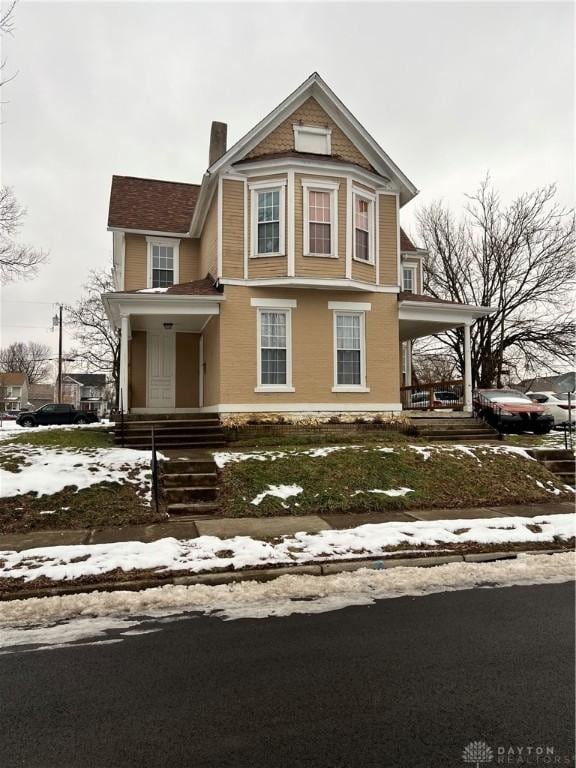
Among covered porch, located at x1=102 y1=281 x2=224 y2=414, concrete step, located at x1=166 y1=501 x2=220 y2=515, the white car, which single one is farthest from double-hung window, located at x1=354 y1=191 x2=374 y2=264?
the white car

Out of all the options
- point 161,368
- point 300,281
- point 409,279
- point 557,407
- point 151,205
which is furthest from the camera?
point 557,407

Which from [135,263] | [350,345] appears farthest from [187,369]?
[350,345]

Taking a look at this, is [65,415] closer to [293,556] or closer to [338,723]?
[293,556]

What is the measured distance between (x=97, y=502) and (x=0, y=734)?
5.66 meters

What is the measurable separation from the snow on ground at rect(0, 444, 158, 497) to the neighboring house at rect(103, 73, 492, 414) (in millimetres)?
3228

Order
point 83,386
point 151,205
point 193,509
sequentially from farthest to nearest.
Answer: point 83,386 → point 151,205 → point 193,509

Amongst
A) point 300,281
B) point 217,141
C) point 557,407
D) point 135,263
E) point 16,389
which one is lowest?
point 557,407

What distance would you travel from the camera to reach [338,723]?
2926 millimetres

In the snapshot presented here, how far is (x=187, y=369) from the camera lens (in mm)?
16500

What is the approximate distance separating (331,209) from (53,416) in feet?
76.2

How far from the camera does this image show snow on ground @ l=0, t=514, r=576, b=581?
19.2ft

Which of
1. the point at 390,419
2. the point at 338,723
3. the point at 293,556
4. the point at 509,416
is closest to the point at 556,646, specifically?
the point at 338,723

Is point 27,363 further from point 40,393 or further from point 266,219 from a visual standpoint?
point 266,219

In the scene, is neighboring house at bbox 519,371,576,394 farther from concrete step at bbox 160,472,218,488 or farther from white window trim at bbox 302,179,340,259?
concrete step at bbox 160,472,218,488
